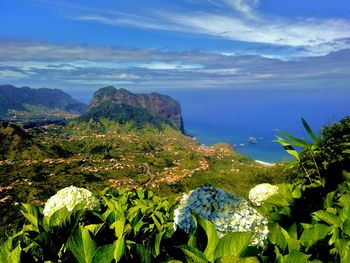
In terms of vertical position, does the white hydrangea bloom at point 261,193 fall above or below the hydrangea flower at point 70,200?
below

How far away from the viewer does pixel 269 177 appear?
66.8ft

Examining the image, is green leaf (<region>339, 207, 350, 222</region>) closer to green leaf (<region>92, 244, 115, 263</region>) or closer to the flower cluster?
the flower cluster

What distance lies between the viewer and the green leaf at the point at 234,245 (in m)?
2.66

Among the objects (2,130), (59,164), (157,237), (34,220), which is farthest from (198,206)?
(2,130)

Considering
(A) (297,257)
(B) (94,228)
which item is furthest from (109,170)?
(A) (297,257)

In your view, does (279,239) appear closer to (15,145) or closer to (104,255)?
(104,255)

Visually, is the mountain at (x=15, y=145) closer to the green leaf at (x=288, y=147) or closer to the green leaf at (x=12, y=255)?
the green leaf at (x=288, y=147)

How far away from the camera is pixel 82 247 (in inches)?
110

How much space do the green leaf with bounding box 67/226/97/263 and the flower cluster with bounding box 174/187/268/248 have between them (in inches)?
61.1

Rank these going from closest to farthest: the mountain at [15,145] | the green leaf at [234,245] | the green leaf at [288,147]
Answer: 1. the green leaf at [234,245]
2. the green leaf at [288,147]
3. the mountain at [15,145]

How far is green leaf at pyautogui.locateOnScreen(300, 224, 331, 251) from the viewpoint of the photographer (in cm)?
329

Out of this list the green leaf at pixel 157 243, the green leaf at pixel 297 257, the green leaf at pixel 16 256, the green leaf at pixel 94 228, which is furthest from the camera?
the green leaf at pixel 94 228

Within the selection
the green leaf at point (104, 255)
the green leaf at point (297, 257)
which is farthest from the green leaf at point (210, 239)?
the green leaf at point (104, 255)

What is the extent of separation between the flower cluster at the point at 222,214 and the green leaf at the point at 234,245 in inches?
57.6
